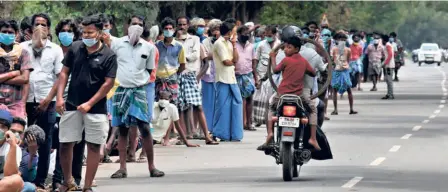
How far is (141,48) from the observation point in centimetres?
1584

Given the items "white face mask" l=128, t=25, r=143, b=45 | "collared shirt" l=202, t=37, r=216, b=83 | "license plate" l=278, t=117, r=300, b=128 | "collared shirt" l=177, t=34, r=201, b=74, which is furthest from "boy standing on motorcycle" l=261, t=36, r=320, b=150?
"collared shirt" l=202, t=37, r=216, b=83

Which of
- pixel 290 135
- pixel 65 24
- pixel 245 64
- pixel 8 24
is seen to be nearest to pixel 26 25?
pixel 65 24

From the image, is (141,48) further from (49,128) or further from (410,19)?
(410,19)

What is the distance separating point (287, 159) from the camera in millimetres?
14945

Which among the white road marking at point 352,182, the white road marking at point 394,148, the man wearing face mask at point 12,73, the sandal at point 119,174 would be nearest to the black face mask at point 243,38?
the white road marking at point 394,148

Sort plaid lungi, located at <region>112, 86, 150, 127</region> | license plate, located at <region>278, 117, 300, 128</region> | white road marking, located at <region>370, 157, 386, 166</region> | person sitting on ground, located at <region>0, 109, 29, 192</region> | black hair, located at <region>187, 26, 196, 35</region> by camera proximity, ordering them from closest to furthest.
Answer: person sitting on ground, located at <region>0, 109, 29, 192</region> → license plate, located at <region>278, 117, 300, 128</region> → plaid lungi, located at <region>112, 86, 150, 127</region> → white road marking, located at <region>370, 157, 386, 166</region> → black hair, located at <region>187, 26, 196, 35</region>

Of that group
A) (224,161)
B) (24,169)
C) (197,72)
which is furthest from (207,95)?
(24,169)

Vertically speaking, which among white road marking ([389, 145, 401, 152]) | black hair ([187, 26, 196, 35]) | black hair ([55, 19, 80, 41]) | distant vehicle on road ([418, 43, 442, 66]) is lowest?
distant vehicle on road ([418, 43, 442, 66])

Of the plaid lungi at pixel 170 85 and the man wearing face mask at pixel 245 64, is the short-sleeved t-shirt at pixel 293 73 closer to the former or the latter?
the plaid lungi at pixel 170 85

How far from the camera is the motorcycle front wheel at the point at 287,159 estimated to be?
14.9 metres

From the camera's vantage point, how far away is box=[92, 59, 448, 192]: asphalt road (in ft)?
48.1

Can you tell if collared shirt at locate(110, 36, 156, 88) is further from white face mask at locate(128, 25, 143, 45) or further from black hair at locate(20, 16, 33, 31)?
black hair at locate(20, 16, 33, 31)

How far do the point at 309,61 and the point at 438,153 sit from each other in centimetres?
356

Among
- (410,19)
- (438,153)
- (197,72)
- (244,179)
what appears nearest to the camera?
(244,179)
